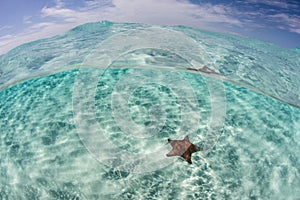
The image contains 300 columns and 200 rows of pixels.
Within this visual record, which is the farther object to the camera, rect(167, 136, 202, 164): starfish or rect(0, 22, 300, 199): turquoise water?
rect(167, 136, 202, 164): starfish

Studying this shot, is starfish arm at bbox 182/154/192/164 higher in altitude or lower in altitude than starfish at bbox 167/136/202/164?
lower

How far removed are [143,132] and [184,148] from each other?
1.16 metres

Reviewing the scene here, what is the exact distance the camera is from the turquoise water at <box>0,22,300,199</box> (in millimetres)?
4441

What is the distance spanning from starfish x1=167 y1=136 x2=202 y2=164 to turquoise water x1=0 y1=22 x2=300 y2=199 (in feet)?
0.47

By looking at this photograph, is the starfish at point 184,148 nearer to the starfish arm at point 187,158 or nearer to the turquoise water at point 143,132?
the starfish arm at point 187,158

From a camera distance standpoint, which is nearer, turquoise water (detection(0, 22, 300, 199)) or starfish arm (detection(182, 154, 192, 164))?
turquoise water (detection(0, 22, 300, 199))

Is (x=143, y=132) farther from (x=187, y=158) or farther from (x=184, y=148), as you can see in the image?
(x=187, y=158)

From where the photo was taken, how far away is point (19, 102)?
6914 millimetres

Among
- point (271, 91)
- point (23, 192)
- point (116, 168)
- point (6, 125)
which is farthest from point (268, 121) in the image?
point (6, 125)

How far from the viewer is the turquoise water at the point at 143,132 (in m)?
4.44

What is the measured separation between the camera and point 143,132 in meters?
5.43

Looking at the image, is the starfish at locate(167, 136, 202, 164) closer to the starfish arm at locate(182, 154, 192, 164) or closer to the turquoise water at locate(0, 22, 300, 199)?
the starfish arm at locate(182, 154, 192, 164)

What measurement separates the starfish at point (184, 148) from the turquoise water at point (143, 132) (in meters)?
0.14

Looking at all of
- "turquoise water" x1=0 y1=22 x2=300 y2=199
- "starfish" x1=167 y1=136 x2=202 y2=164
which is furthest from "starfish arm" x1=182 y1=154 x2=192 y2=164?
"turquoise water" x1=0 y1=22 x2=300 y2=199
